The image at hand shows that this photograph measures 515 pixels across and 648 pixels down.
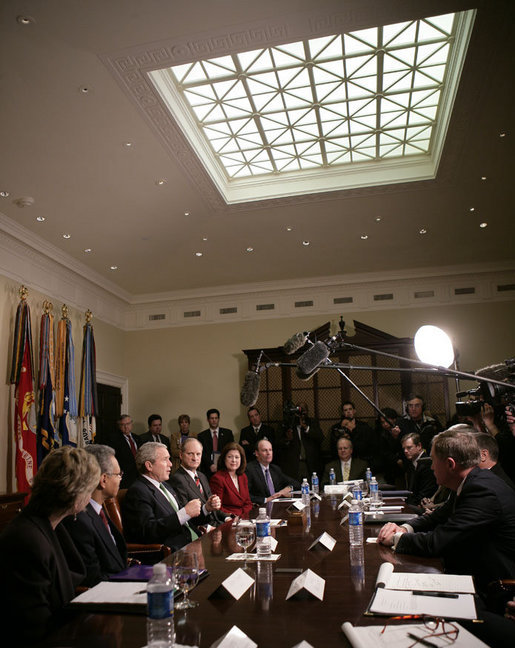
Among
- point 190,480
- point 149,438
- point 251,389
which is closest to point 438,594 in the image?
point 190,480

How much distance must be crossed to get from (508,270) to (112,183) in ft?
21.5

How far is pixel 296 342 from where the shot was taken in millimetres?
3209

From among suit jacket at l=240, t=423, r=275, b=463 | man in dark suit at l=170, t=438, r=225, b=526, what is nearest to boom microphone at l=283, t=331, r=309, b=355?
man in dark suit at l=170, t=438, r=225, b=526

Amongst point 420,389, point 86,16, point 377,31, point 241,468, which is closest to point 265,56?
point 377,31

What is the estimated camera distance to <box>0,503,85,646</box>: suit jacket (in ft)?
5.10

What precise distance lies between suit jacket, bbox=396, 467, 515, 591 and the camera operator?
5.52m

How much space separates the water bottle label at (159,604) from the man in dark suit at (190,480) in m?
2.65

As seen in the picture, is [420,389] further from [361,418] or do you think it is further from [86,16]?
[86,16]

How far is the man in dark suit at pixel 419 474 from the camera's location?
169 inches

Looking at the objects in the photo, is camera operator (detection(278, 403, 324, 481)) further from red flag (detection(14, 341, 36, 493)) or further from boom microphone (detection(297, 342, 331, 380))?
boom microphone (detection(297, 342, 331, 380))

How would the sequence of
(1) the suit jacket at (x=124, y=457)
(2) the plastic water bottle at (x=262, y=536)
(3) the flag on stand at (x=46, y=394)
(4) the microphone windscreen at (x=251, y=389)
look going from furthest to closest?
(1) the suit jacket at (x=124, y=457)
(3) the flag on stand at (x=46, y=394)
(4) the microphone windscreen at (x=251, y=389)
(2) the plastic water bottle at (x=262, y=536)

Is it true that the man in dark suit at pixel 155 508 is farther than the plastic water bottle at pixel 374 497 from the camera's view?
No

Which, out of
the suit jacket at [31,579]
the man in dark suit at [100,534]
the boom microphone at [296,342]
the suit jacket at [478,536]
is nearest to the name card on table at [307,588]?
the suit jacket at [478,536]

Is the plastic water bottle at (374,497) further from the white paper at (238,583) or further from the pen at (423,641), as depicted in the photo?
the pen at (423,641)
